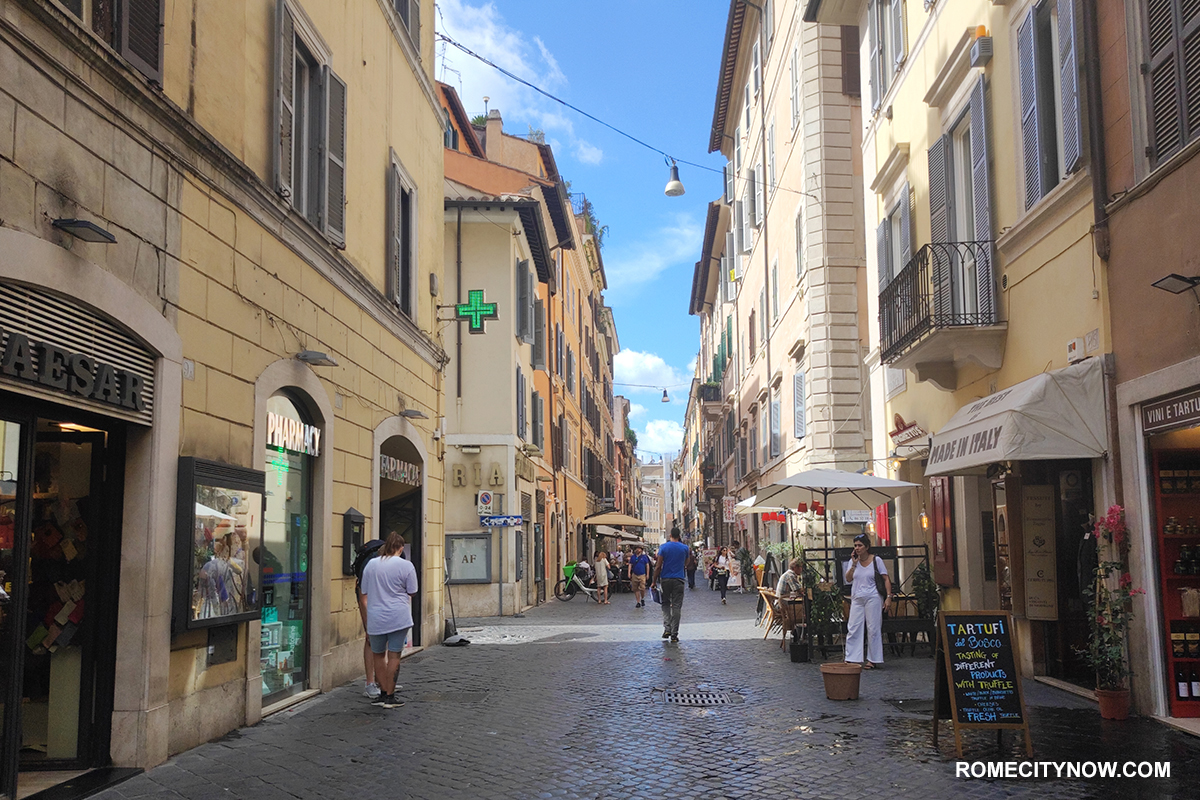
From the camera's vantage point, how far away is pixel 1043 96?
403 inches

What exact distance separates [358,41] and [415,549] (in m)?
6.85

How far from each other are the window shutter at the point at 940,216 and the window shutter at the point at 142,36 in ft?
27.3

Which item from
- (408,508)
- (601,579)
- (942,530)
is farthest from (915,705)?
(601,579)

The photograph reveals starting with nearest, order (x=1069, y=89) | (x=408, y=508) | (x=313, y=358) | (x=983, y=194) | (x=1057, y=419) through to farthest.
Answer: (x=1057, y=419) < (x=1069, y=89) < (x=313, y=358) < (x=983, y=194) < (x=408, y=508)

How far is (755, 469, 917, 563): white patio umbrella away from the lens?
544 inches

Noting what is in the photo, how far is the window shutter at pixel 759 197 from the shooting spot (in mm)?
28109

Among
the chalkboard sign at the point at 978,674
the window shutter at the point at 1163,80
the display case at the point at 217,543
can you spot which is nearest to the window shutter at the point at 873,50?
the window shutter at the point at 1163,80

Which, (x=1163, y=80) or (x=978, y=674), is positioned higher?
(x=1163, y=80)

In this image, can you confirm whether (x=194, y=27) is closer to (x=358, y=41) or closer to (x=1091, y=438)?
(x=358, y=41)

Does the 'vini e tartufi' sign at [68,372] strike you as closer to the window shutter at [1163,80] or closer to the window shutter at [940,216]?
the window shutter at [1163,80]

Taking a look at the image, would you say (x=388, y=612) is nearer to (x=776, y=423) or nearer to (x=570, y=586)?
(x=776, y=423)

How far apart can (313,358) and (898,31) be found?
9.76 meters

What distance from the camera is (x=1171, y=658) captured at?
812 centimetres

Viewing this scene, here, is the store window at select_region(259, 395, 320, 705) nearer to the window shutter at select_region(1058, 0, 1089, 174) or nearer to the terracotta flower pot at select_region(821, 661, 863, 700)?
the terracotta flower pot at select_region(821, 661, 863, 700)
